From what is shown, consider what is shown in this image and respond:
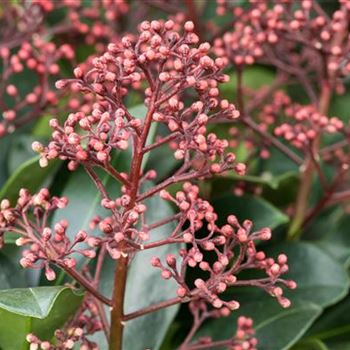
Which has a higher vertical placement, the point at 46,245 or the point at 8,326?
the point at 46,245

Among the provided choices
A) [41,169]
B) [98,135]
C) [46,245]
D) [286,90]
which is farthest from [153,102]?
[286,90]

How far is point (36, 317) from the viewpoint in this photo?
944mm

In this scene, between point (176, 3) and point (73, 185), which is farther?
point (176, 3)

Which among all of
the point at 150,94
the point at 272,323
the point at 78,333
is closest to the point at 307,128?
the point at 272,323

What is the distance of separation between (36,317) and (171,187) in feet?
1.27

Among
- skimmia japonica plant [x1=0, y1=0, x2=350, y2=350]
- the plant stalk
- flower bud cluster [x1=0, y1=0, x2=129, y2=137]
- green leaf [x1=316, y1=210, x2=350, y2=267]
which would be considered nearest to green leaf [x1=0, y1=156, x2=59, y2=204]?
skimmia japonica plant [x1=0, y1=0, x2=350, y2=350]

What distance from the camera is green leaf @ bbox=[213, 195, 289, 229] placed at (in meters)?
1.32

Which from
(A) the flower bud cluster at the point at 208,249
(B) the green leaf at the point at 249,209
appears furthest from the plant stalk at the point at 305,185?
(A) the flower bud cluster at the point at 208,249

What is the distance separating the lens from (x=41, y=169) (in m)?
1.21

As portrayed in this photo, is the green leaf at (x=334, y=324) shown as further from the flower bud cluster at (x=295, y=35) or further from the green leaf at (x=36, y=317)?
the green leaf at (x=36, y=317)

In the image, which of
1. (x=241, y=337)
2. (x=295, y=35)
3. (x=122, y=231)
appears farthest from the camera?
(x=295, y=35)

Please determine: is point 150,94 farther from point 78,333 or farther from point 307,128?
point 307,128

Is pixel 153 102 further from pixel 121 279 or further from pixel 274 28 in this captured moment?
pixel 274 28

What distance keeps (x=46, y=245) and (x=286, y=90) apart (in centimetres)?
108
